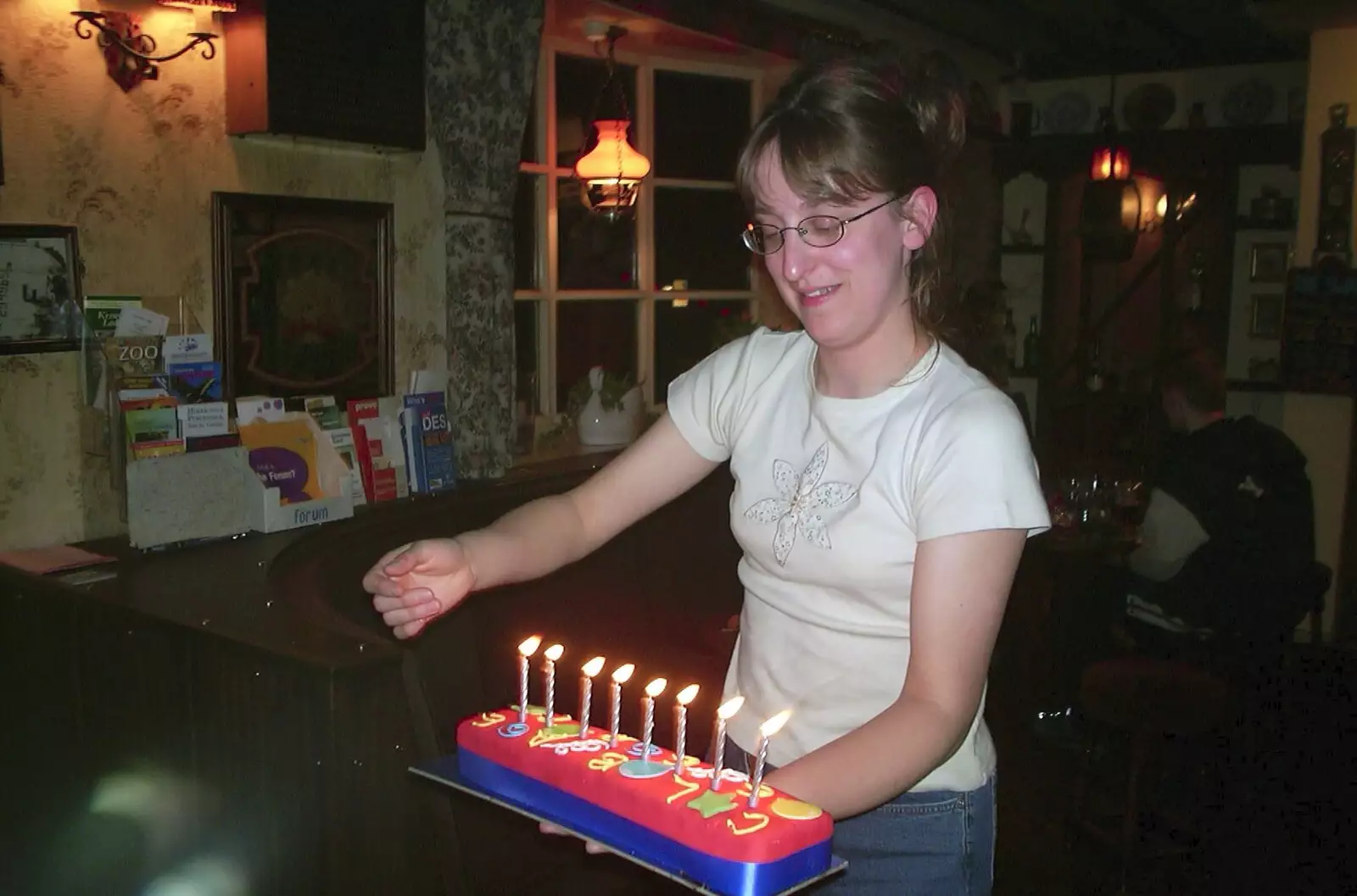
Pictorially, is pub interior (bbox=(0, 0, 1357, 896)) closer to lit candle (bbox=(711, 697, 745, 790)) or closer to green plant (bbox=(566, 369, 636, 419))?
green plant (bbox=(566, 369, 636, 419))

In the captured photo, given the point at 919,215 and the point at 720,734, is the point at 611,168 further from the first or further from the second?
the point at 720,734

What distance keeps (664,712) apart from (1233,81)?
5.62m

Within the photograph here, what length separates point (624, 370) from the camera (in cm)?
516

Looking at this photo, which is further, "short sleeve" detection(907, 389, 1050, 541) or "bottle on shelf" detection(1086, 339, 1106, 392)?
"bottle on shelf" detection(1086, 339, 1106, 392)

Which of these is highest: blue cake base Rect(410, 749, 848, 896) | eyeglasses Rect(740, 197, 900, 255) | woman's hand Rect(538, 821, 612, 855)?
eyeglasses Rect(740, 197, 900, 255)

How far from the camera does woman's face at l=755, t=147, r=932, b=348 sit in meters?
1.34

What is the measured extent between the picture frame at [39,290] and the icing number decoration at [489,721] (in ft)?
6.54

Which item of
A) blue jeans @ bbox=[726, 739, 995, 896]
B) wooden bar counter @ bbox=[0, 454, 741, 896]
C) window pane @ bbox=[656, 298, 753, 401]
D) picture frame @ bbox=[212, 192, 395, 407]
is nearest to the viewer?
blue jeans @ bbox=[726, 739, 995, 896]

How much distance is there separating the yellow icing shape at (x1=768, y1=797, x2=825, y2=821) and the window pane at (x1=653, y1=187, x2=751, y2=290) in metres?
4.24

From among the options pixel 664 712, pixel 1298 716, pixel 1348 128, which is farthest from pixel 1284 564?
pixel 1348 128

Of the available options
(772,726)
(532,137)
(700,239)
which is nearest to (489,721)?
(772,726)

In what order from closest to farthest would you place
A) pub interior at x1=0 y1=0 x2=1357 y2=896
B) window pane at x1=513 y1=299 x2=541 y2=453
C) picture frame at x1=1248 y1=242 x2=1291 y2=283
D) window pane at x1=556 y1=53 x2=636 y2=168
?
pub interior at x1=0 y1=0 x2=1357 y2=896
window pane at x1=513 y1=299 x2=541 y2=453
window pane at x1=556 y1=53 x2=636 y2=168
picture frame at x1=1248 y1=242 x2=1291 y2=283

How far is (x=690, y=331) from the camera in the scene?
5.43 m

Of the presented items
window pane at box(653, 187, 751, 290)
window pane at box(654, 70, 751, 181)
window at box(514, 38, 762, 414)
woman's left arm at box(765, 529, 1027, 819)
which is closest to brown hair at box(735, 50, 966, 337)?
woman's left arm at box(765, 529, 1027, 819)
